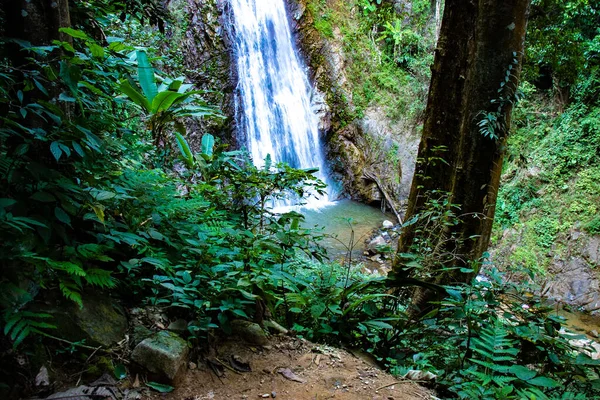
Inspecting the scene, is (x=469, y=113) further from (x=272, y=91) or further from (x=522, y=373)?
Result: (x=272, y=91)

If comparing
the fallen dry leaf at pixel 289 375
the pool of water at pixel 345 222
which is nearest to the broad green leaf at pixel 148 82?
the fallen dry leaf at pixel 289 375

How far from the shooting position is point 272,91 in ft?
38.4

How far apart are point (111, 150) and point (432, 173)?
Answer: 2.95 meters

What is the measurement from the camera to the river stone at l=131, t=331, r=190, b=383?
179cm

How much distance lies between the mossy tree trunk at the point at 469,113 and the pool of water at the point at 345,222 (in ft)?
13.6

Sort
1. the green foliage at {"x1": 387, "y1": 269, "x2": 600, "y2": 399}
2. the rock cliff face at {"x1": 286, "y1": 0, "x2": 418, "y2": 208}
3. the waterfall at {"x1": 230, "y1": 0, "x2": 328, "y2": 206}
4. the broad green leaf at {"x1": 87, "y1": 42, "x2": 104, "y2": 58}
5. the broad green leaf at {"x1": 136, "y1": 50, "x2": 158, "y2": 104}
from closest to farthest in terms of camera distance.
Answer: the green foliage at {"x1": 387, "y1": 269, "x2": 600, "y2": 399}, the broad green leaf at {"x1": 87, "y1": 42, "x2": 104, "y2": 58}, the broad green leaf at {"x1": 136, "y1": 50, "x2": 158, "y2": 104}, the waterfall at {"x1": 230, "y1": 0, "x2": 328, "y2": 206}, the rock cliff face at {"x1": 286, "y1": 0, "x2": 418, "y2": 208}

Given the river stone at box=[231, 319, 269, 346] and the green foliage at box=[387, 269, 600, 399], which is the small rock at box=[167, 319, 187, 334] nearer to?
the river stone at box=[231, 319, 269, 346]

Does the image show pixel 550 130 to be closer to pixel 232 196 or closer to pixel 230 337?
pixel 232 196

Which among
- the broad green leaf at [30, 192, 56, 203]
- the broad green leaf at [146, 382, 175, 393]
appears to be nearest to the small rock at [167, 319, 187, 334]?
the broad green leaf at [146, 382, 175, 393]

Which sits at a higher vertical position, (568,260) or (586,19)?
(586,19)

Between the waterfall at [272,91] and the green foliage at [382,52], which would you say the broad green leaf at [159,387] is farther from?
the green foliage at [382,52]

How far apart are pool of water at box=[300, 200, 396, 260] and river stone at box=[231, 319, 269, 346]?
17.5ft

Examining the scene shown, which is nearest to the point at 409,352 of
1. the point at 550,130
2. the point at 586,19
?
the point at 550,130

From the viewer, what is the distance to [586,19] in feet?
30.6
